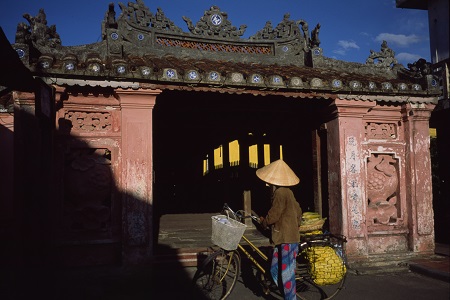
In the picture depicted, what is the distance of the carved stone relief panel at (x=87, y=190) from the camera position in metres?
6.18

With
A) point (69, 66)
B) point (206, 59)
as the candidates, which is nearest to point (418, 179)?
point (206, 59)

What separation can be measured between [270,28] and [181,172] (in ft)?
32.3

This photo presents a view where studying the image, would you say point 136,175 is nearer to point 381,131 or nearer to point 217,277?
point 217,277

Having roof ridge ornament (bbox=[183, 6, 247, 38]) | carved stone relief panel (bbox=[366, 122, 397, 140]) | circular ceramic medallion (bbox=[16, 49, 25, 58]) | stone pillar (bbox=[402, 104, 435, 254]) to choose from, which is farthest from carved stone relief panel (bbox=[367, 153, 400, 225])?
circular ceramic medallion (bbox=[16, 49, 25, 58])

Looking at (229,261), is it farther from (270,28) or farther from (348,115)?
(270,28)

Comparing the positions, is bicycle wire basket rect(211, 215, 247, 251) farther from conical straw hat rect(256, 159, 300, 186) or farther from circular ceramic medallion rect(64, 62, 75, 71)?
circular ceramic medallion rect(64, 62, 75, 71)

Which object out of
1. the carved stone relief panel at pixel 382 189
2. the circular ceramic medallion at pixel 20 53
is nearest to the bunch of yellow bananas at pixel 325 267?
the carved stone relief panel at pixel 382 189

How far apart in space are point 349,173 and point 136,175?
13.5 feet

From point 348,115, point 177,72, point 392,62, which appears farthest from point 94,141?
point 392,62

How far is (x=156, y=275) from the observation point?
20.7ft

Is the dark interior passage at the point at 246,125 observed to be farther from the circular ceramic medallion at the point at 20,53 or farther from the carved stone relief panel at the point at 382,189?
the circular ceramic medallion at the point at 20,53

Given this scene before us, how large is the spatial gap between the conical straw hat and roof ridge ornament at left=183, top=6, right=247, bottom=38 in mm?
4277

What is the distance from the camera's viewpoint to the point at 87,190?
6234 mm

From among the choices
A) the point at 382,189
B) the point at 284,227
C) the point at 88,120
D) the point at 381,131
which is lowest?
the point at 284,227
